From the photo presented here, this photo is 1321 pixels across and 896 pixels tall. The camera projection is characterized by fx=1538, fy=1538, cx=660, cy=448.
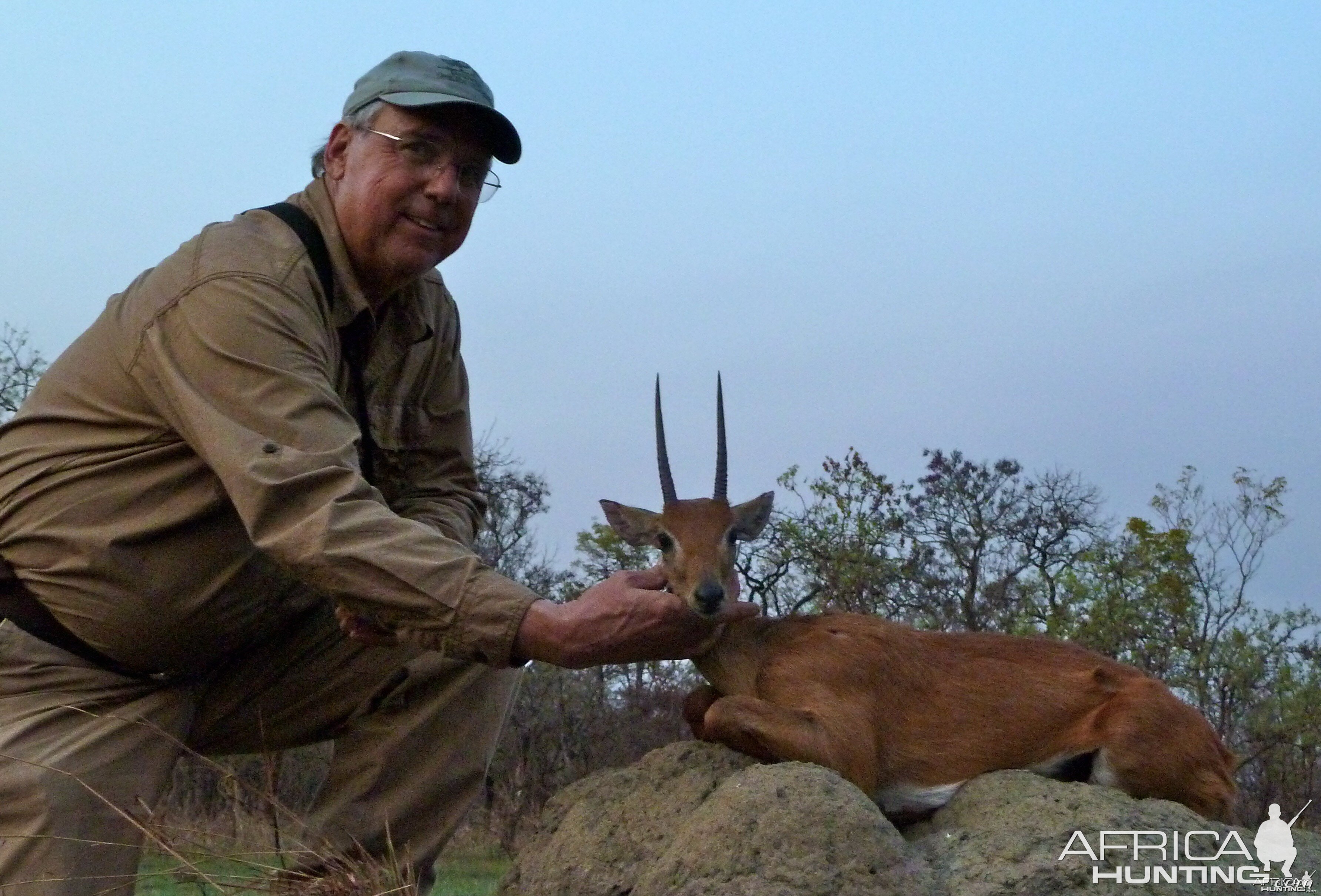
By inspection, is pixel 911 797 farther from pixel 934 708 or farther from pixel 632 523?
pixel 632 523

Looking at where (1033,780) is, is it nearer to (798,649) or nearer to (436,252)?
(798,649)

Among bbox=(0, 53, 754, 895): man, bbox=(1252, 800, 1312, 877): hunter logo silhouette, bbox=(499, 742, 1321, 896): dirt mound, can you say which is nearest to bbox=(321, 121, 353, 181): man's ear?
bbox=(0, 53, 754, 895): man

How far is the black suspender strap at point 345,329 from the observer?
563cm

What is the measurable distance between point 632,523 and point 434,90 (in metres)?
2.07

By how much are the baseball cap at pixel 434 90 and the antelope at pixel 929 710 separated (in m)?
1.32

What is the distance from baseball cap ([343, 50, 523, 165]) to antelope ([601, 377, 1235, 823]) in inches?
52.0

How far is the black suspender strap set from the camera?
5.63 meters

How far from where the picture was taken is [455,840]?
1184 centimetres

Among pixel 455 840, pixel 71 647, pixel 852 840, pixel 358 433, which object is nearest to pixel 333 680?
pixel 71 647

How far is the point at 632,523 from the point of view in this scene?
6746mm

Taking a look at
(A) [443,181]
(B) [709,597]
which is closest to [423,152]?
(A) [443,181]

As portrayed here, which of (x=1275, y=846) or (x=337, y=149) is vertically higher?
(x=337, y=149)

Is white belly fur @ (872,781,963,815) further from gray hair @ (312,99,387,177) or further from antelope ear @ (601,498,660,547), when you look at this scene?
gray hair @ (312,99,387,177)

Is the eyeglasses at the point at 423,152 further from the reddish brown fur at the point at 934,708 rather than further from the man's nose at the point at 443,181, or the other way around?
the reddish brown fur at the point at 934,708
